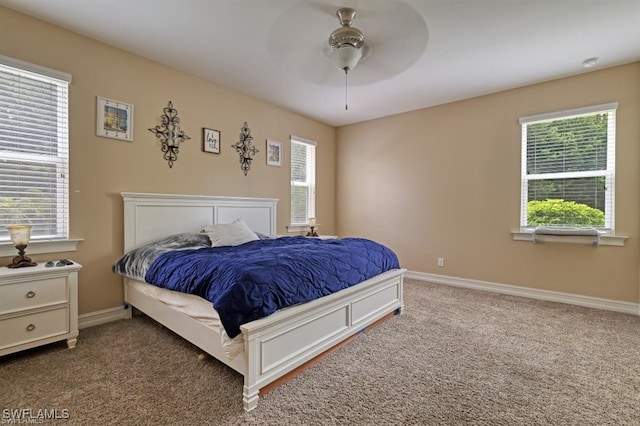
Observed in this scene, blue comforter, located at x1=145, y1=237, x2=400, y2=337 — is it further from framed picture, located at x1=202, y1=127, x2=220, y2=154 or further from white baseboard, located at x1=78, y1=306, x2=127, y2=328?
framed picture, located at x1=202, y1=127, x2=220, y2=154

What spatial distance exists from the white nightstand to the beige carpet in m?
0.15

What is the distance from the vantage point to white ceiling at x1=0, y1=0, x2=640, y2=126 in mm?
2244

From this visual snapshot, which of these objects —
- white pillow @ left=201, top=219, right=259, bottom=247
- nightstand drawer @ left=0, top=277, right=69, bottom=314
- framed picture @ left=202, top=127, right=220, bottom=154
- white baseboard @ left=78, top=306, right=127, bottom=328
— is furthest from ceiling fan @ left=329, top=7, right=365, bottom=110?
white baseboard @ left=78, top=306, right=127, bottom=328

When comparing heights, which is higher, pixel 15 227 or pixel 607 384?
pixel 15 227

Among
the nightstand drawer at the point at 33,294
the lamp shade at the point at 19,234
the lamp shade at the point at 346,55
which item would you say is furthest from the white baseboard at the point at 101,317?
the lamp shade at the point at 346,55

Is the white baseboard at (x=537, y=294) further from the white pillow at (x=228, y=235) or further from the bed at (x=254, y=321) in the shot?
the white pillow at (x=228, y=235)

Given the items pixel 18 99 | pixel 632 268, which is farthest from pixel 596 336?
pixel 18 99

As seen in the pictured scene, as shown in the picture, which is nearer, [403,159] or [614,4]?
[614,4]

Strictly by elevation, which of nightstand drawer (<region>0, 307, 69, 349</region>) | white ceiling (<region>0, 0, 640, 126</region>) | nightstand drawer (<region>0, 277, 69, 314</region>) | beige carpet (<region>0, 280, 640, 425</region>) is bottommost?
beige carpet (<region>0, 280, 640, 425</region>)

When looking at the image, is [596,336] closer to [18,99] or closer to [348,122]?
[348,122]

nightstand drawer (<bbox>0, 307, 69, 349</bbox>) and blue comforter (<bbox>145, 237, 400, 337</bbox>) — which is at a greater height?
blue comforter (<bbox>145, 237, 400, 337</bbox>)

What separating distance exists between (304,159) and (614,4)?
3.87 metres

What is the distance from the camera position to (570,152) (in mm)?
3432

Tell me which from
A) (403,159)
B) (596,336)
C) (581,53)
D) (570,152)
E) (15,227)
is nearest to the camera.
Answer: (15,227)
